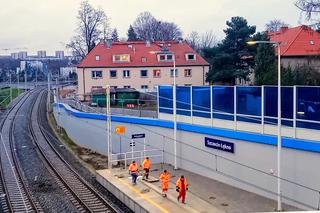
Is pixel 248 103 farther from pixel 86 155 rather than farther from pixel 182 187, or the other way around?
pixel 86 155

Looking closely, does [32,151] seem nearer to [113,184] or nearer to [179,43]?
[113,184]

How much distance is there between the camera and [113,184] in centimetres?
2075

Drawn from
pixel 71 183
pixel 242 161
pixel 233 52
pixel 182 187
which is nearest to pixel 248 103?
pixel 242 161

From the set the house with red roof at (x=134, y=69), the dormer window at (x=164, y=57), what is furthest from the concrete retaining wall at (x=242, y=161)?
the dormer window at (x=164, y=57)

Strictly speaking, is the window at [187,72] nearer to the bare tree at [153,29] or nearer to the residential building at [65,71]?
the bare tree at [153,29]

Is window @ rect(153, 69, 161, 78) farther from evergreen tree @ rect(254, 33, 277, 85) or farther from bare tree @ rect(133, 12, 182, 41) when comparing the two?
bare tree @ rect(133, 12, 182, 41)

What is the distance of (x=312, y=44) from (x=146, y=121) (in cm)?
2785

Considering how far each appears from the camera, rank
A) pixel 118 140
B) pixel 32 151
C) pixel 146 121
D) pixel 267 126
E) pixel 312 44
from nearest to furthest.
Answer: pixel 267 126
pixel 146 121
pixel 118 140
pixel 32 151
pixel 312 44

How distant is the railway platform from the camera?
55.5 feet

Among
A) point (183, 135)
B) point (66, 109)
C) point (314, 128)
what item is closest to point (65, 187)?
point (183, 135)

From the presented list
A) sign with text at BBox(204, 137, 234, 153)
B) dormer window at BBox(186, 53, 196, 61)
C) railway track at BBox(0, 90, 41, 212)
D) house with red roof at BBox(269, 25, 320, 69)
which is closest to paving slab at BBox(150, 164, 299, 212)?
sign with text at BBox(204, 137, 234, 153)

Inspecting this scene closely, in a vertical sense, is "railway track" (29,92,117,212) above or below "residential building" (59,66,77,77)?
below

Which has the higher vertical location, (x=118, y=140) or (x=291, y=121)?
(x=291, y=121)

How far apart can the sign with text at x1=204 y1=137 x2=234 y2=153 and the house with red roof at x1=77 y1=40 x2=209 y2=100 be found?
33254 millimetres
